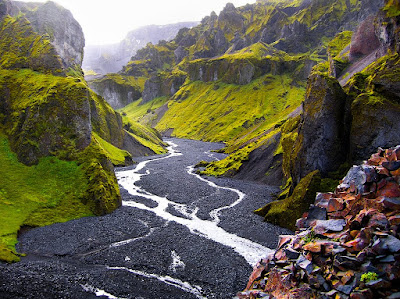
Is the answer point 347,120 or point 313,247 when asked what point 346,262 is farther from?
point 347,120

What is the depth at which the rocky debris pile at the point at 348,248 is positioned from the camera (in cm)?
1444

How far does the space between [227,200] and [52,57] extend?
1965 inches

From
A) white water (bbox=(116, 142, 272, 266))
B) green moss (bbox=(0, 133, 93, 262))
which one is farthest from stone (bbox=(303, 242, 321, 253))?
green moss (bbox=(0, 133, 93, 262))

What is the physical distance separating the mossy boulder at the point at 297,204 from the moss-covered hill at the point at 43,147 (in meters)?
27.3

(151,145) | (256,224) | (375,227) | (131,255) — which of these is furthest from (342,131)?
(151,145)

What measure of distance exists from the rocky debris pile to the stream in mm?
8833

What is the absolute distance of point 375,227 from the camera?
16094mm

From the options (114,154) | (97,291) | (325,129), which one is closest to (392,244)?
(97,291)

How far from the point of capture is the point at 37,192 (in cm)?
4347

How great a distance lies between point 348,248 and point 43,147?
5029 cm

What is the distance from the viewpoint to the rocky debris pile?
14.4m

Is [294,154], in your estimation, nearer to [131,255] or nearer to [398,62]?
[398,62]

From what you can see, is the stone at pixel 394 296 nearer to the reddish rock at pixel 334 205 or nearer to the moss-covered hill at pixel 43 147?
the reddish rock at pixel 334 205

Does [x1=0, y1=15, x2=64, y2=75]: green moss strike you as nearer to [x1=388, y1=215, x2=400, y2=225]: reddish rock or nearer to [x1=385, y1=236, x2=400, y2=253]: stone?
[x1=388, y1=215, x2=400, y2=225]: reddish rock
